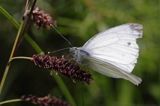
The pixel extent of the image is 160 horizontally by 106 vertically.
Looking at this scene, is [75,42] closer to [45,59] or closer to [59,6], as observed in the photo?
[59,6]

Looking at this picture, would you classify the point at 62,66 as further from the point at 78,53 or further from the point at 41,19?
the point at 78,53

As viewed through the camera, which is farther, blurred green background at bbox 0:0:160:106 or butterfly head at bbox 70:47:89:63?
blurred green background at bbox 0:0:160:106

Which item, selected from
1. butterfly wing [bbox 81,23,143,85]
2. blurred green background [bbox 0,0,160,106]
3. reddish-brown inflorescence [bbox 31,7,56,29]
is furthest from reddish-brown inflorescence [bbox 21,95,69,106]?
blurred green background [bbox 0,0,160,106]

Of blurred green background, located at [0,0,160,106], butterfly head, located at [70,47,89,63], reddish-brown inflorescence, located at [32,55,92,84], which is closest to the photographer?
reddish-brown inflorescence, located at [32,55,92,84]

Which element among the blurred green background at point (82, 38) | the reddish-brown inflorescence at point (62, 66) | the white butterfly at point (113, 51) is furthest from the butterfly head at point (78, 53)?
Answer: the blurred green background at point (82, 38)

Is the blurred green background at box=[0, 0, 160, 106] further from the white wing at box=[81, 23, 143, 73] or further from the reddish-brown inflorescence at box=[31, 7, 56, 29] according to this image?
the reddish-brown inflorescence at box=[31, 7, 56, 29]

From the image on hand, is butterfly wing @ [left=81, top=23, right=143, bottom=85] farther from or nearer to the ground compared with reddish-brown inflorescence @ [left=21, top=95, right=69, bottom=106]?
farther from the ground

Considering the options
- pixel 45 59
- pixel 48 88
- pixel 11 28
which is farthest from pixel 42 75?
pixel 45 59

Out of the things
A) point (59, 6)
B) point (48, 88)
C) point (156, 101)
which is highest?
point (59, 6)
